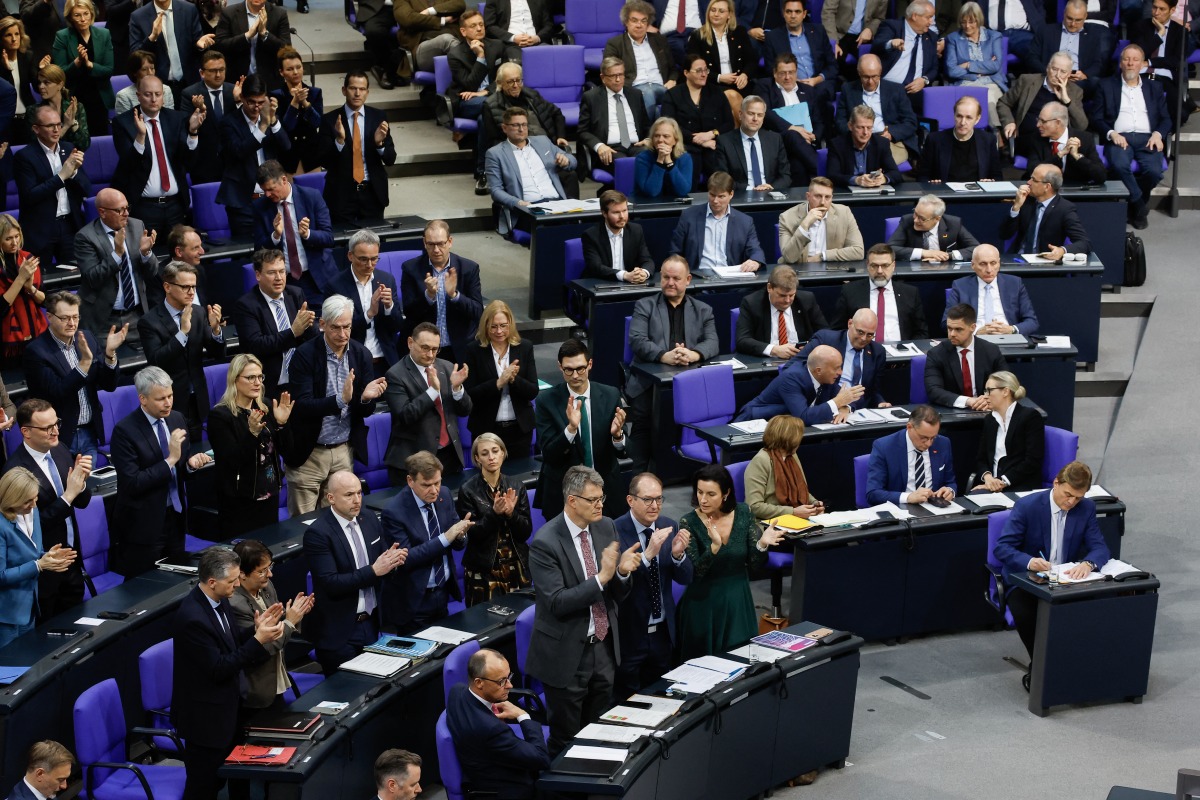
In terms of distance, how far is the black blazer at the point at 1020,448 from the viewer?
952 centimetres

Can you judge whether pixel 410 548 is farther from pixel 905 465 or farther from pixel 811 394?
pixel 811 394

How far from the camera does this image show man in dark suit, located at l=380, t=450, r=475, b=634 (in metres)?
7.89

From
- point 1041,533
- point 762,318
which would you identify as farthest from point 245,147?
point 1041,533

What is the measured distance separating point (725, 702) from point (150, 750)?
2.63 m

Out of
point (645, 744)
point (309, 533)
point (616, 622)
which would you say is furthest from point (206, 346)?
point (645, 744)

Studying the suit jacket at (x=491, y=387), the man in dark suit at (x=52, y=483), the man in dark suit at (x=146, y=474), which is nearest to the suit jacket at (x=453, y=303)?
the suit jacket at (x=491, y=387)

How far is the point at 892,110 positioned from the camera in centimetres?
1298

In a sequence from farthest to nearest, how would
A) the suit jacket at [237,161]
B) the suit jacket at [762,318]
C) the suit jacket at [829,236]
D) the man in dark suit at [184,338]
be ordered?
the suit jacket at [829,236]
the suit jacket at [237,161]
the suit jacket at [762,318]
the man in dark suit at [184,338]

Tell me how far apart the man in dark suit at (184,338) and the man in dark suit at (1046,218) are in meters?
5.60

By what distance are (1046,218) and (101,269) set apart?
625 centimetres

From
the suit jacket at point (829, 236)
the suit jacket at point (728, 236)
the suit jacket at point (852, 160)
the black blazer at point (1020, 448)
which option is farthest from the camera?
the suit jacket at point (852, 160)

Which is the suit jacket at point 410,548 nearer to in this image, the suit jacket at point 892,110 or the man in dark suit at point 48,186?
the man in dark suit at point 48,186

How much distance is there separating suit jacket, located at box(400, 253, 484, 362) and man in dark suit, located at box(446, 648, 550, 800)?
3.72 metres

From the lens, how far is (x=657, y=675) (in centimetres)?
789
